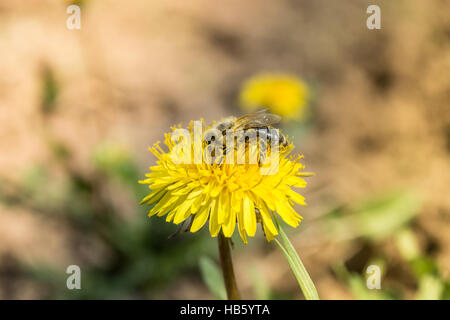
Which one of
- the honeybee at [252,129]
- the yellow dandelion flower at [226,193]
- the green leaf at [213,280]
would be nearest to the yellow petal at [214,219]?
the yellow dandelion flower at [226,193]

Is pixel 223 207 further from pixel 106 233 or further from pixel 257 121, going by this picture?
pixel 106 233

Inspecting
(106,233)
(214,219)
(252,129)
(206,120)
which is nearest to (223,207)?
(214,219)

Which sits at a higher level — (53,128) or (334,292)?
(53,128)

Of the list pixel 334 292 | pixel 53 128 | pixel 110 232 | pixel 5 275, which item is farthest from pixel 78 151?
pixel 334 292

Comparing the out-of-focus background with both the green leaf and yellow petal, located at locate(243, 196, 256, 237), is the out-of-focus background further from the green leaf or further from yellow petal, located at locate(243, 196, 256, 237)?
yellow petal, located at locate(243, 196, 256, 237)

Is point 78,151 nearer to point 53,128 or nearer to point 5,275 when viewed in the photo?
point 53,128
